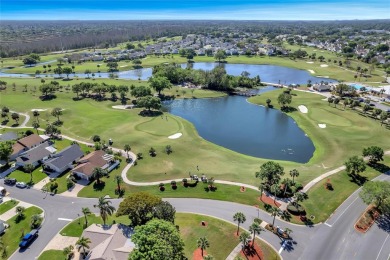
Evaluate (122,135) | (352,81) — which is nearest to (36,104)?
(122,135)

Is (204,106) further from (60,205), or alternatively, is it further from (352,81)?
(352,81)

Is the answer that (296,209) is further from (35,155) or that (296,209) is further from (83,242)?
(35,155)

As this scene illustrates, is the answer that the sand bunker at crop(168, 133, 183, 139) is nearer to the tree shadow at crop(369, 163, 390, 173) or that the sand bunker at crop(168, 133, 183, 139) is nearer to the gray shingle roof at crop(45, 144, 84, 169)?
the gray shingle roof at crop(45, 144, 84, 169)

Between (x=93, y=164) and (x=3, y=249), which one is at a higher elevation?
(x=93, y=164)

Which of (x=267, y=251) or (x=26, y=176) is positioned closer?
(x=267, y=251)

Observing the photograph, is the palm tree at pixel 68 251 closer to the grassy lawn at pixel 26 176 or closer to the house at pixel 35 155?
the grassy lawn at pixel 26 176

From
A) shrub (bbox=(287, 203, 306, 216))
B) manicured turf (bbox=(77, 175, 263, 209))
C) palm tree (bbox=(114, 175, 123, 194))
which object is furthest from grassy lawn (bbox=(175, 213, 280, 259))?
palm tree (bbox=(114, 175, 123, 194))

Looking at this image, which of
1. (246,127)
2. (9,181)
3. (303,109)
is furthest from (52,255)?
(303,109)
